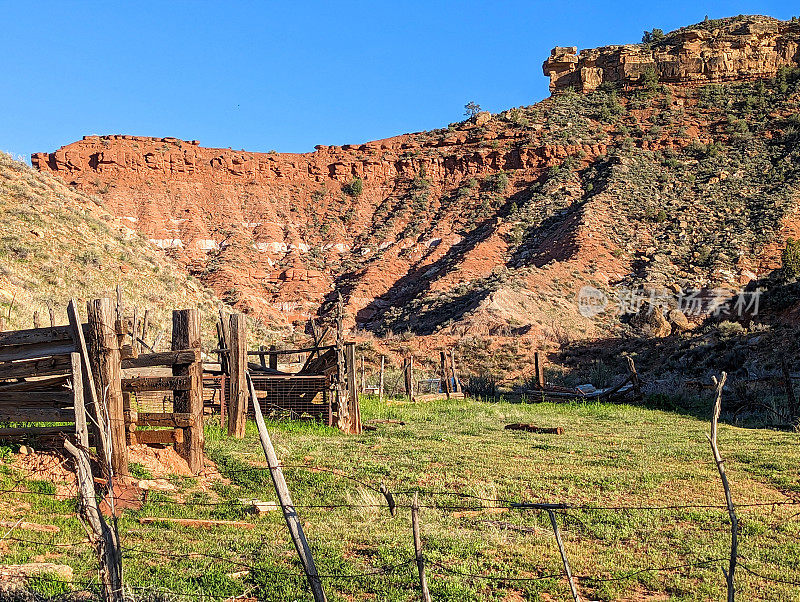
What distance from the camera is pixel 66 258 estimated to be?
95.2 feet

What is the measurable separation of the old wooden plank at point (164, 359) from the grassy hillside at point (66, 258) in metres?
13.7

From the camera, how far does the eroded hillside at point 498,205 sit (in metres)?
41.3

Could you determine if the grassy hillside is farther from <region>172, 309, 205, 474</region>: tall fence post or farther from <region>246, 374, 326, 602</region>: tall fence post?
<region>246, 374, 326, 602</region>: tall fence post

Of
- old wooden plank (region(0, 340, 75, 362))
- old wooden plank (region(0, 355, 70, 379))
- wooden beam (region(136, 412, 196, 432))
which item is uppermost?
old wooden plank (region(0, 340, 75, 362))

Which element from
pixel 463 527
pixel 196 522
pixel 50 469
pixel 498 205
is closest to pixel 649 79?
pixel 498 205

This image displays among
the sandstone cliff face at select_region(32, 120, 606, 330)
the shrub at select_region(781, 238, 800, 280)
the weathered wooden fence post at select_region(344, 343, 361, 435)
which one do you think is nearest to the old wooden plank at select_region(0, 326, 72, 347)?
the weathered wooden fence post at select_region(344, 343, 361, 435)

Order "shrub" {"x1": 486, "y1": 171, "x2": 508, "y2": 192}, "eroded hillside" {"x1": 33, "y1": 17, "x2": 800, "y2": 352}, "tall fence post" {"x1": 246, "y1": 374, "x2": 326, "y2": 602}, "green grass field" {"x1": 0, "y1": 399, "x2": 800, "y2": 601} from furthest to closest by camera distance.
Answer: "shrub" {"x1": 486, "y1": 171, "x2": 508, "y2": 192} < "eroded hillside" {"x1": 33, "y1": 17, "x2": 800, "y2": 352} < "green grass field" {"x1": 0, "y1": 399, "x2": 800, "y2": 601} < "tall fence post" {"x1": 246, "y1": 374, "x2": 326, "y2": 602}

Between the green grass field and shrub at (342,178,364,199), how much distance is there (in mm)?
45914

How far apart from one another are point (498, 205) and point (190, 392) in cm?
4545

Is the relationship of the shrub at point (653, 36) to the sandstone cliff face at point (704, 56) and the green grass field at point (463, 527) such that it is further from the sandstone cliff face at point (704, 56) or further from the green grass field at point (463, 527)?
the green grass field at point (463, 527)

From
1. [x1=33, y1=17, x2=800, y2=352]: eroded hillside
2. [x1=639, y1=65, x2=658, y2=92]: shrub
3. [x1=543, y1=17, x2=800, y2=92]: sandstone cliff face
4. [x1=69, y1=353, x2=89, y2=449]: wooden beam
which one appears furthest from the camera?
[x1=639, y1=65, x2=658, y2=92]: shrub

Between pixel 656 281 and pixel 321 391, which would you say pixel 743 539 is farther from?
pixel 656 281

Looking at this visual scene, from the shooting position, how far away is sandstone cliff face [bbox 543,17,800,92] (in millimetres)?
59219

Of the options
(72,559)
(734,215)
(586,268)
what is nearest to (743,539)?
(72,559)
